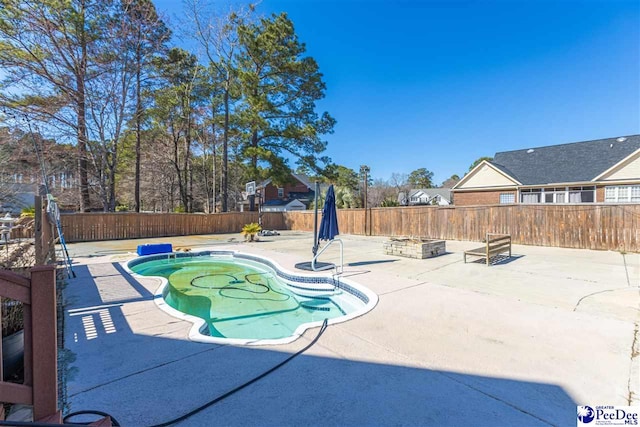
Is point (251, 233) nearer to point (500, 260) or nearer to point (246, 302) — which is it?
point (246, 302)

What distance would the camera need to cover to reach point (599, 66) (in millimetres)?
11555

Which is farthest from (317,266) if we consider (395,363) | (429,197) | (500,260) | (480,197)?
(429,197)

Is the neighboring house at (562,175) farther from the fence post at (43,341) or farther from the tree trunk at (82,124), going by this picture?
the tree trunk at (82,124)

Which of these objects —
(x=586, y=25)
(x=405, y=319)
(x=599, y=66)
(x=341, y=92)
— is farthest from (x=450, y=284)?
(x=341, y=92)

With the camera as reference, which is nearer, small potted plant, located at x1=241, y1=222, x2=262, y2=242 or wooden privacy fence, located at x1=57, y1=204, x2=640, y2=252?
wooden privacy fence, located at x1=57, y1=204, x2=640, y2=252

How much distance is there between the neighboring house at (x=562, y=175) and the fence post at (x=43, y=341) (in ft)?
71.6

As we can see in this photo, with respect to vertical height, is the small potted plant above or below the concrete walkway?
above

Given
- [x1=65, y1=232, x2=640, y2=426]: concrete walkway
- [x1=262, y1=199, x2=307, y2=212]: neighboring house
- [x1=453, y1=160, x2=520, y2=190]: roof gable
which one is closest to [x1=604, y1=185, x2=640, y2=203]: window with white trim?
[x1=453, y1=160, x2=520, y2=190]: roof gable

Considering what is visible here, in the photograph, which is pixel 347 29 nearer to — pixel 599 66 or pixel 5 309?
pixel 599 66

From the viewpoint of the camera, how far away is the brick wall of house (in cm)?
1942

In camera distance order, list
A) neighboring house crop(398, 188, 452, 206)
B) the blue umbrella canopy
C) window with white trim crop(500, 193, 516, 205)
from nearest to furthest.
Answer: the blue umbrella canopy → window with white trim crop(500, 193, 516, 205) → neighboring house crop(398, 188, 452, 206)

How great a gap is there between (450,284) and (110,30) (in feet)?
62.0
